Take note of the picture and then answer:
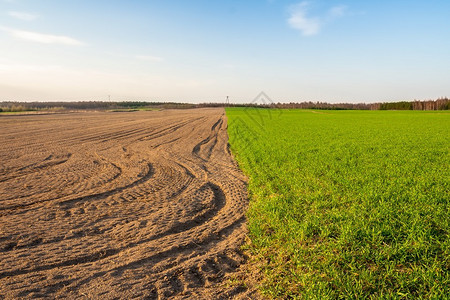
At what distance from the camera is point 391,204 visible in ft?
18.6

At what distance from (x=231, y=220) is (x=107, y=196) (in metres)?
3.21

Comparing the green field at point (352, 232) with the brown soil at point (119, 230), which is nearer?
the green field at point (352, 232)

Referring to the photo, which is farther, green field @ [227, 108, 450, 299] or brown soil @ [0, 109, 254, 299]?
brown soil @ [0, 109, 254, 299]

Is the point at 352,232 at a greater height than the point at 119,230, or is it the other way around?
the point at 352,232

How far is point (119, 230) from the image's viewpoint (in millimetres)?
5055

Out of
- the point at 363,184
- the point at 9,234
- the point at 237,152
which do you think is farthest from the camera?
the point at 237,152

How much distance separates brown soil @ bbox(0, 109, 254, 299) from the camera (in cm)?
356

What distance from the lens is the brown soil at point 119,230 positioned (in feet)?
11.7

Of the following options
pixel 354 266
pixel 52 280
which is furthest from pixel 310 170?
pixel 52 280

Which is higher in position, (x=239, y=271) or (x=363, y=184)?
(x=363, y=184)

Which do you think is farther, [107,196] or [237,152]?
[237,152]

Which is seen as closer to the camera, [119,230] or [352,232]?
[352,232]

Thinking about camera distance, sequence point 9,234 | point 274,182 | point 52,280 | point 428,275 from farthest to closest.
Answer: point 274,182 < point 9,234 < point 52,280 < point 428,275

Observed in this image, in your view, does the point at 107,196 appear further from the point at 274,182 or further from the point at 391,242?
the point at 391,242
